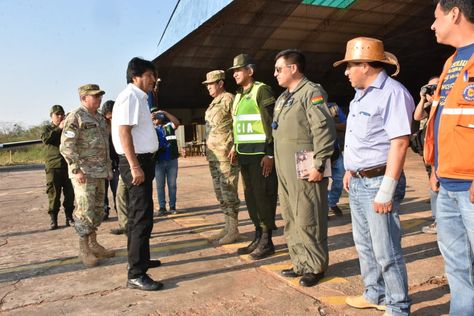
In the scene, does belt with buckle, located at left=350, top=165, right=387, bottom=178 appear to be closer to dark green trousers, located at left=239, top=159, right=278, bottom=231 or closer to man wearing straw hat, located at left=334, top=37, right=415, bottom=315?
man wearing straw hat, located at left=334, top=37, right=415, bottom=315

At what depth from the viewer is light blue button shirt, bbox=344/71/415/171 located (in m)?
2.33

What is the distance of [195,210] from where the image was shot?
6.86 metres

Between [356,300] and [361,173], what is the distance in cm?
98

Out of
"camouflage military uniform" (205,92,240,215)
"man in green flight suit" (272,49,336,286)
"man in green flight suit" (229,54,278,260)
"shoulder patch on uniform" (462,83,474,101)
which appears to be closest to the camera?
"shoulder patch on uniform" (462,83,474,101)

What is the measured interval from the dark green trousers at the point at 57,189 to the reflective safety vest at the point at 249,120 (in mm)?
3345

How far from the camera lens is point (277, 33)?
2033 centimetres

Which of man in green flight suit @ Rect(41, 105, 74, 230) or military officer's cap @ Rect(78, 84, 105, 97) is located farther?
man in green flight suit @ Rect(41, 105, 74, 230)

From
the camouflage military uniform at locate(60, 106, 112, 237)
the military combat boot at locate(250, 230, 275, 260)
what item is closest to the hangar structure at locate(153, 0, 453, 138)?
the camouflage military uniform at locate(60, 106, 112, 237)

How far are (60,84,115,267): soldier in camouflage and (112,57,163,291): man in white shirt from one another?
93 cm

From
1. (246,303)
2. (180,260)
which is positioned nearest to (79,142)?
(180,260)

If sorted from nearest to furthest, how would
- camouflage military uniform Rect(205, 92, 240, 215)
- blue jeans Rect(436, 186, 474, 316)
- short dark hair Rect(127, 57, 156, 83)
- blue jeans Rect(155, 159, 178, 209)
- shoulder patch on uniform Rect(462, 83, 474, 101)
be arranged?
shoulder patch on uniform Rect(462, 83, 474, 101)
blue jeans Rect(436, 186, 474, 316)
short dark hair Rect(127, 57, 156, 83)
camouflage military uniform Rect(205, 92, 240, 215)
blue jeans Rect(155, 159, 178, 209)

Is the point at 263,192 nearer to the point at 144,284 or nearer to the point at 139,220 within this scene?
the point at 139,220

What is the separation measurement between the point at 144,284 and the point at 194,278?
49 cm

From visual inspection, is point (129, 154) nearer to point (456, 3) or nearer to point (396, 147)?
point (396, 147)
